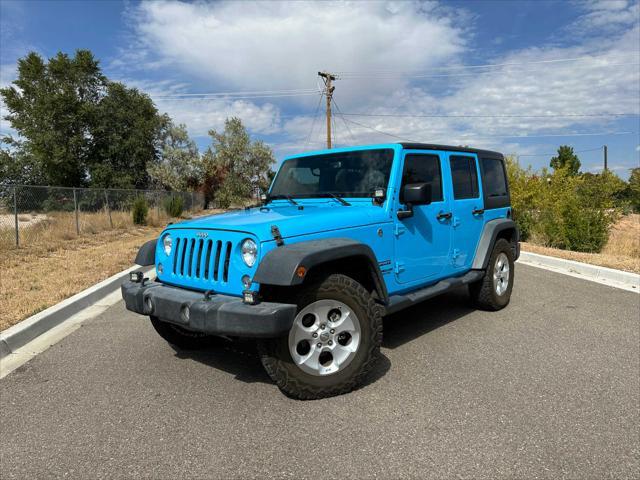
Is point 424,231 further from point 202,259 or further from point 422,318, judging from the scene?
point 202,259

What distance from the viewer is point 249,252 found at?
308cm

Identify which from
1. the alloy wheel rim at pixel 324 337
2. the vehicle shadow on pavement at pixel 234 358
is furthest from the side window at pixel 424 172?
the vehicle shadow on pavement at pixel 234 358

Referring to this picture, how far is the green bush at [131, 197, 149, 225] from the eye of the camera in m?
18.4

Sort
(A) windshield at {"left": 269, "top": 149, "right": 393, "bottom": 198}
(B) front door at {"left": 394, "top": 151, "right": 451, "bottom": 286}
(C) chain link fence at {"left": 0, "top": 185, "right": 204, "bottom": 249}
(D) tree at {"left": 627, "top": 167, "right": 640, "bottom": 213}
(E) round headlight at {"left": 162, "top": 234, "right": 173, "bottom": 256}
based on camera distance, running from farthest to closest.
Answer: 1. (D) tree at {"left": 627, "top": 167, "right": 640, "bottom": 213}
2. (C) chain link fence at {"left": 0, "top": 185, "right": 204, "bottom": 249}
3. (A) windshield at {"left": 269, "top": 149, "right": 393, "bottom": 198}
4. (B) front door at {"left": 394, "top": 151, "right": 451, "bottom": 286}
5. (E) round headlight at {"left": 162, "top": 234, "right": 173, "bottom": 256}

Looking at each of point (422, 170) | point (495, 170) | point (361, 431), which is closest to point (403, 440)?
point (361, 431)

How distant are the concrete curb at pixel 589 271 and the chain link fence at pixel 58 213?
11.8m

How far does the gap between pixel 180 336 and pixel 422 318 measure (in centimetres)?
270

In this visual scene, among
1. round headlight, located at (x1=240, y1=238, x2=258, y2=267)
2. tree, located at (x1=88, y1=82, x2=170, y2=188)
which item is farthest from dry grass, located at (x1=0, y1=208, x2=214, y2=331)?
tree, located at (x1=88, y1=82, x2=170, y2=188)

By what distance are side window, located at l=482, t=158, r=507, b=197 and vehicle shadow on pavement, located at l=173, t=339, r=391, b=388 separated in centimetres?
276

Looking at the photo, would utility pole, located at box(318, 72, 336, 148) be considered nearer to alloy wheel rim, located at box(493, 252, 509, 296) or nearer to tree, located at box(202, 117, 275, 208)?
tree, located at box(202, 117, 275, 208)

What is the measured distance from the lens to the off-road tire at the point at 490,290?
5.27 meters

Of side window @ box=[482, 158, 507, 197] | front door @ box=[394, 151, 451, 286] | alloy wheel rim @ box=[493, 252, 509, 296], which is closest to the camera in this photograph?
front door @ box=[394, 151, 451, 286]

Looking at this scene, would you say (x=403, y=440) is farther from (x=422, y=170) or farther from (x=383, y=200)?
(x=422, y=170)

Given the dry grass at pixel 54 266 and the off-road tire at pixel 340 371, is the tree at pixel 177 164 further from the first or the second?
the off-road tire at pixel 340 371
